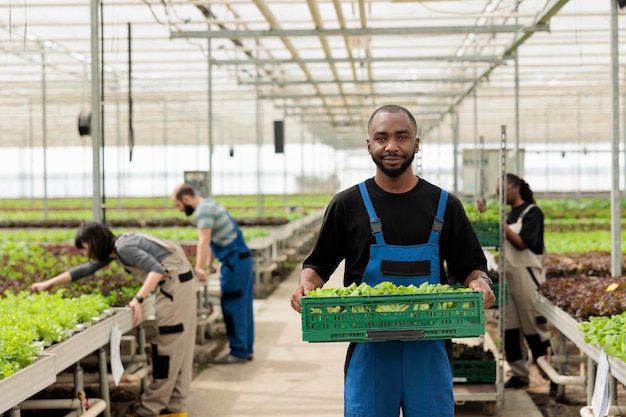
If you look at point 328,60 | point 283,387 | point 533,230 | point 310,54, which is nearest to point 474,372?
point 533,230

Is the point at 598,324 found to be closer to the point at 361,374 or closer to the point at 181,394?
the point at 361,374

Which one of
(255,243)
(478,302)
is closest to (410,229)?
(478,302)

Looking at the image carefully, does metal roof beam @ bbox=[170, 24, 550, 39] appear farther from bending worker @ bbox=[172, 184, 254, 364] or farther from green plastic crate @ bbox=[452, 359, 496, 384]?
green plastic crate @ bbox=[452, 359, 496, 384]

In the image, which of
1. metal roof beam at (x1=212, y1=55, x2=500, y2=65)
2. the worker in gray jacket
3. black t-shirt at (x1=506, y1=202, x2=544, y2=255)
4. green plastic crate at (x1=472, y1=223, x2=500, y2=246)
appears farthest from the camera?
metal roof beam at (x1=212, y1=55, x2=500, y2=65)

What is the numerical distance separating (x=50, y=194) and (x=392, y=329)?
48.3 meters

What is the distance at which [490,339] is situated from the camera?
8.86 m

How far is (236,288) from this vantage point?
26.2 ft

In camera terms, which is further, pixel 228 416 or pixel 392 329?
pixel 228 416

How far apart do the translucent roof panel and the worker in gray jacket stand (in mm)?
1589

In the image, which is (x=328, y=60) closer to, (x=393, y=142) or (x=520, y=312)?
(x=520, y=312)

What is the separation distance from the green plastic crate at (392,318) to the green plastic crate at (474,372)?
131 inches

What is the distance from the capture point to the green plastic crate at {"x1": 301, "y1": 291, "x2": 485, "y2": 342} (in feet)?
9.42

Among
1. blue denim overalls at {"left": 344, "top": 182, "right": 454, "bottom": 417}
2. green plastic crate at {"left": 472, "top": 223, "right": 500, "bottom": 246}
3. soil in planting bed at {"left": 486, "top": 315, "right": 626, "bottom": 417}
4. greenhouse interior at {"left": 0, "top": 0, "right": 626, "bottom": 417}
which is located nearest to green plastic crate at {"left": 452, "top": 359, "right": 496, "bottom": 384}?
greenhouse interior at {"left": 0, "top": 0, "right": 626, "bottom": 417}

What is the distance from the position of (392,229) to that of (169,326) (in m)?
3.26
